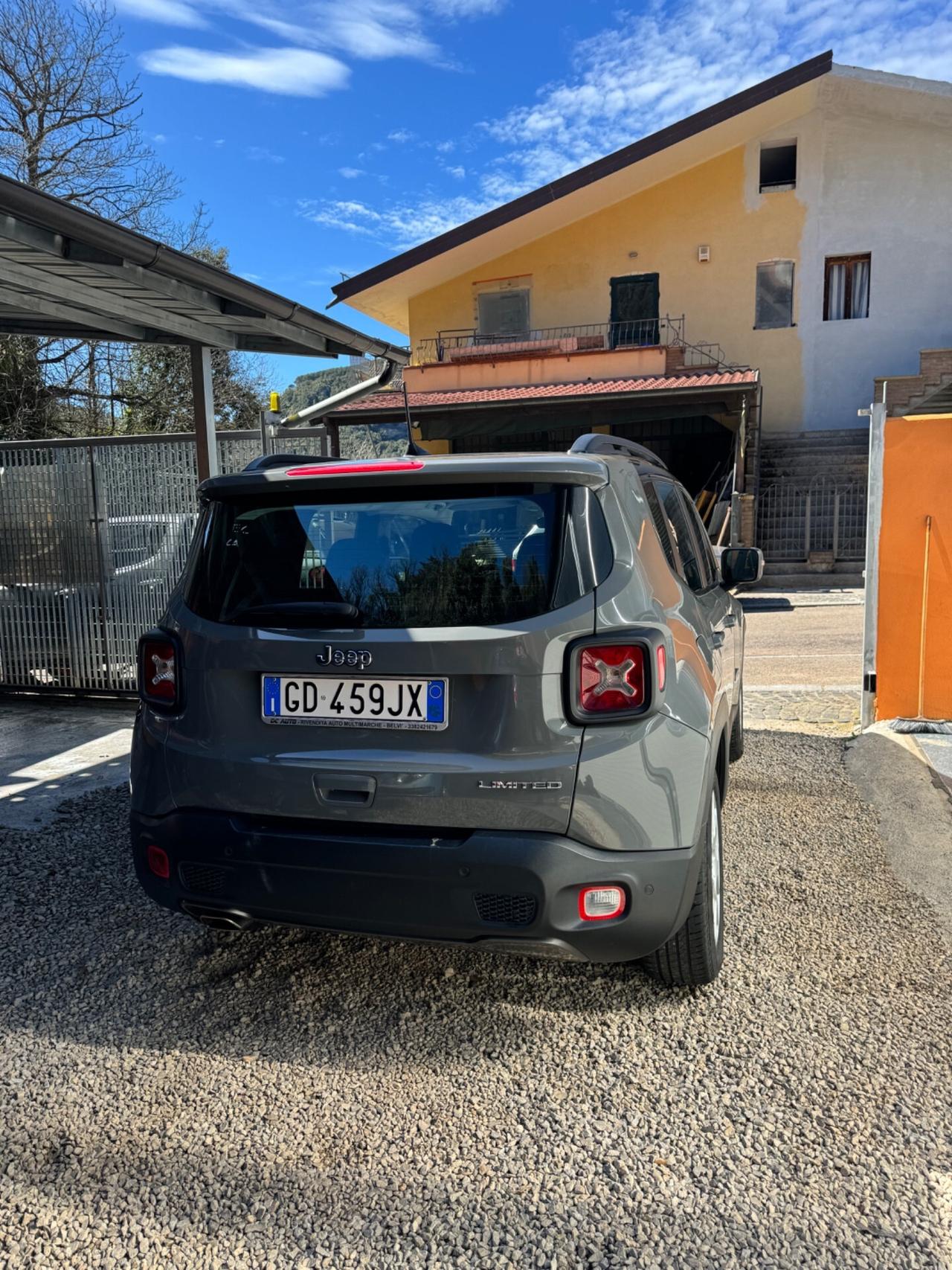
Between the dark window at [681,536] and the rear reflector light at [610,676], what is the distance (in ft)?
2.48

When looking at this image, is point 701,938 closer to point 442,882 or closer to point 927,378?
point 442,882

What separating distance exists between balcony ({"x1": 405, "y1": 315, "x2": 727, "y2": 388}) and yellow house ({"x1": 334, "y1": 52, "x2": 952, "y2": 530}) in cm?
5

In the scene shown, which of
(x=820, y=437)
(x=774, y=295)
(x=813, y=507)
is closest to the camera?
(x=813, y=507)

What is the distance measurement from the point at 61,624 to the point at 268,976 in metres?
5.28

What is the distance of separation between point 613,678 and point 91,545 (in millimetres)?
6024

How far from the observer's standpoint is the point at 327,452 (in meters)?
6.96

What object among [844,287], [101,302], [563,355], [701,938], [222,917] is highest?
[844,287]

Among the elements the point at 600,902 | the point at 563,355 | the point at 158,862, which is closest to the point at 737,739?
the point at 600,902

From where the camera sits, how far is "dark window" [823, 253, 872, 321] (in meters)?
22.5

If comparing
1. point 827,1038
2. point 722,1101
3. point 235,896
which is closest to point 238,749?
point 235,896

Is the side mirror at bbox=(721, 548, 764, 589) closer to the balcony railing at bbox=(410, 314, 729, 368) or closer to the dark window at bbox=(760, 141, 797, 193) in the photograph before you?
the balcony railing at bbox=(410, 314, 729, 368)

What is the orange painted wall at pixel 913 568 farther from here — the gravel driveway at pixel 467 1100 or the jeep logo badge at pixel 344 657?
the jeep logo badge at pixel 344 657

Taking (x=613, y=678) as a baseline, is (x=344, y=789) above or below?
below

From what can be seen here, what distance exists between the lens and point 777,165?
2302 centimetres
